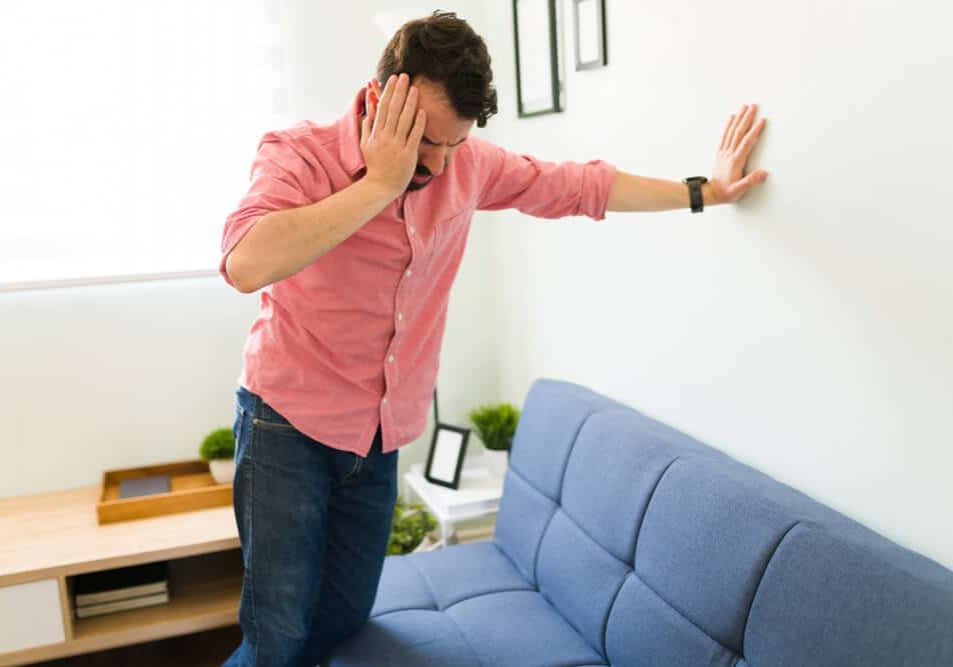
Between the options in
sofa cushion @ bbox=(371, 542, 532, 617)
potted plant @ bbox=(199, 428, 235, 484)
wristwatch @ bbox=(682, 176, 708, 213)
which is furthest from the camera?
potted plant @ bbox=(199, 428, 235, 484)

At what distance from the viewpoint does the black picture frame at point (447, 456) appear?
8.66 ft

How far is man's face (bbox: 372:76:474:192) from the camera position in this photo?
138cm

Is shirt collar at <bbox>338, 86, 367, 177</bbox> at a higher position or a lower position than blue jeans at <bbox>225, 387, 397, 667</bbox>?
higher

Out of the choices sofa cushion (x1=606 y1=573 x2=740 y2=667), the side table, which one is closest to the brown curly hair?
sofa cushion (x1=606 y1=573 x2=740 y2=667)

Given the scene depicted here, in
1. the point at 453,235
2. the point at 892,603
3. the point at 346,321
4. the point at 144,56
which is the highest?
the point at 144,56

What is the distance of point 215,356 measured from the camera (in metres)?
2.80

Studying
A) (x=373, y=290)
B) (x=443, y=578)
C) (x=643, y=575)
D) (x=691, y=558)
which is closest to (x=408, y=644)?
(x=443, y=578)

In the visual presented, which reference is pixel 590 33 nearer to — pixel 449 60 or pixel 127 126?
pixel 449 60

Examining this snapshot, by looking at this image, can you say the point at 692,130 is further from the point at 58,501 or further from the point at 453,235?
the point at 58,501

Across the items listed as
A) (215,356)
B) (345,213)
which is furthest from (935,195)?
(215,356)

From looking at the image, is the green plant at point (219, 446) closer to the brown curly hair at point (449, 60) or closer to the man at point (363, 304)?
the man at point (363, 304)

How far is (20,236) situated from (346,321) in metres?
1.43

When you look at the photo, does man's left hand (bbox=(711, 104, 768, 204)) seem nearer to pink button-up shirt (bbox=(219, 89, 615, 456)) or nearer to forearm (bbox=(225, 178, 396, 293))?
pink button-up shirt (bbox=(219, 89, 615, 456))

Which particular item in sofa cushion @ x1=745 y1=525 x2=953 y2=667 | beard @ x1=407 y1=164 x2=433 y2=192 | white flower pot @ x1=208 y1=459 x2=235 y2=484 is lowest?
white flower pot @ x1=208 y1=459 x2=235 y2=484
